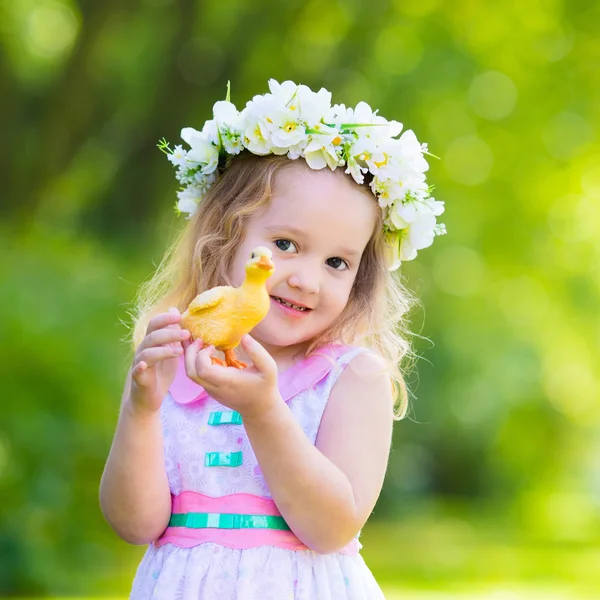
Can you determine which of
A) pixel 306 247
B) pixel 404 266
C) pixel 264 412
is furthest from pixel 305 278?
pixel 404 266

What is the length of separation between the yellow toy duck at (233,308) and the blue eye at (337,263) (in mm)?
381

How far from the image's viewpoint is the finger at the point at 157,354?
2125 millimetres

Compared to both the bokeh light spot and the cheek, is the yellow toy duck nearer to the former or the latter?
the cheek

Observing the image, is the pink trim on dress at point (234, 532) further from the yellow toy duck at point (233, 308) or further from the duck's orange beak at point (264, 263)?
the duck's orange beak at point (264, 263)

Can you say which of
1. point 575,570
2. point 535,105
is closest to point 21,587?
point 575,570

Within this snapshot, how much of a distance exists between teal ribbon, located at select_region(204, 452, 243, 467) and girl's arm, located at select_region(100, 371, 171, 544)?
11 cm

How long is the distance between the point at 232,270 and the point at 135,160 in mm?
7632

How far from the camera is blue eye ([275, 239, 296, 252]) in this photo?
2389mm

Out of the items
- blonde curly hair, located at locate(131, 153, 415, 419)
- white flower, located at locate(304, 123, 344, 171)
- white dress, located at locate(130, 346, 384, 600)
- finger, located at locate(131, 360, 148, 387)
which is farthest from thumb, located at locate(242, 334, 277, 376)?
white flower, located at locate(304, 123, 344, 171)

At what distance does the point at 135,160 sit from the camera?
9906 millimetres

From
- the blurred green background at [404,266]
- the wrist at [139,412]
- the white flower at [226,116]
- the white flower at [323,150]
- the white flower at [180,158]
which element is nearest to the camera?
the wrist at [139,412]

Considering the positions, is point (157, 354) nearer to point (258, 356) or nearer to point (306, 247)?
point (258, 356)

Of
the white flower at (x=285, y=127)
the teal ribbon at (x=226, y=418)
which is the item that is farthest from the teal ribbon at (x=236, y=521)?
the white flower at (x=285, y=127)

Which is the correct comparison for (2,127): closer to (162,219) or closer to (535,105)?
(162,219)
